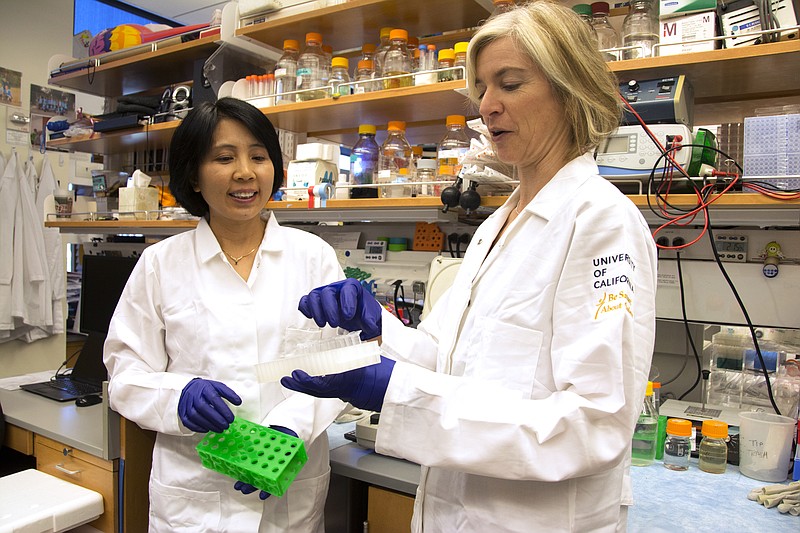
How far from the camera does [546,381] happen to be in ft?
2.89

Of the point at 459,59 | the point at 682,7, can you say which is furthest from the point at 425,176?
the point at 682,7

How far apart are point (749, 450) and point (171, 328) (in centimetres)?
145

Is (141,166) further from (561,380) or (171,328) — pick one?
(561,380)

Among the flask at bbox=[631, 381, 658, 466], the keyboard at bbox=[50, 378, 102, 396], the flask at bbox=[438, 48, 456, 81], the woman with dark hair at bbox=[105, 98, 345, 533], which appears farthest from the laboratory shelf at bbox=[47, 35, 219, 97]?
the flask at bbox=[631, 381, 658, 466]

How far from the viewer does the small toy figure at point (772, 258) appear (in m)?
1.68

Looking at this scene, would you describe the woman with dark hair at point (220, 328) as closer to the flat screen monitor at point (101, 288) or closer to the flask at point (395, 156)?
the flask at point (395, 156)

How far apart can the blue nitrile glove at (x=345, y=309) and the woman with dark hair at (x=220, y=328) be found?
0.33 meters

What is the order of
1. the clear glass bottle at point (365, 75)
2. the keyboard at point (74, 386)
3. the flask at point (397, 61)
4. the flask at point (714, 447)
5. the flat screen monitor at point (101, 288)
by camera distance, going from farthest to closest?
the flat screen monitor at point (101, 288)
the keyboard at point (74, 386)
the clear glass bottle at point (365, 75)
the flask at point (397, 61)
the flask at point (714, 447)

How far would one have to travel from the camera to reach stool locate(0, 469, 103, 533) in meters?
1.58

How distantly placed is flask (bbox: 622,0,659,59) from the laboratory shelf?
1567mm

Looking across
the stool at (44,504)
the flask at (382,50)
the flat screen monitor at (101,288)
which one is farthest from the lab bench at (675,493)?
the flat screen monitor at (101,288)

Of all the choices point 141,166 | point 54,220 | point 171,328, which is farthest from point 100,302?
point 171,328

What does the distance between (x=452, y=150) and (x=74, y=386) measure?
1.80m

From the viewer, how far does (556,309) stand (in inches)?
33.7
